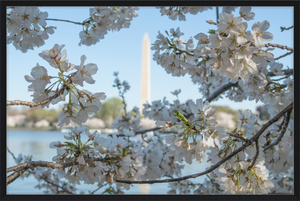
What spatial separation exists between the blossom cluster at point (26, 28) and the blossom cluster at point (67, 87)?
43 centimetres

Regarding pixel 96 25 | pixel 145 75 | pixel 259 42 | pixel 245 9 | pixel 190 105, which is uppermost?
pixel 145 75

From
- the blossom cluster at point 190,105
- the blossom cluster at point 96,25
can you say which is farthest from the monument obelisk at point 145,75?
the blossom cluster at point 96,25

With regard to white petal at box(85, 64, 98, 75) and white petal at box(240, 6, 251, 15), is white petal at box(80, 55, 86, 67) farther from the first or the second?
white petal at box(240, 6, 251, 15)

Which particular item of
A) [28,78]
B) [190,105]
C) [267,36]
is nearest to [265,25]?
[267,36]

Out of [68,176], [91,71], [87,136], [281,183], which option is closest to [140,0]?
[91,71]

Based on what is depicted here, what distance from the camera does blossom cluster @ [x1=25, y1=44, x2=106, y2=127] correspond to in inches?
25.1

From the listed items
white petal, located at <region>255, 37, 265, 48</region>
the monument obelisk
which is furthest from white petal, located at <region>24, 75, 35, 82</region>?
the monument obelisk

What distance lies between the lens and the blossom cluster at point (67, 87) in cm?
64

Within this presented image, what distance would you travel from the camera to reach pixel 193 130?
28.5 inches

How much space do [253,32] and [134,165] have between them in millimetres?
875

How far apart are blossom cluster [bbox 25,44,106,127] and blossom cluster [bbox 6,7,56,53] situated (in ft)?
1.42

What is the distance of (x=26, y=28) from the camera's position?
39.6 inches

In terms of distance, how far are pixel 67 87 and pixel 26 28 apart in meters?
0.51

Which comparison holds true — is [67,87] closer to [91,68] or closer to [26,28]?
[91,68]
